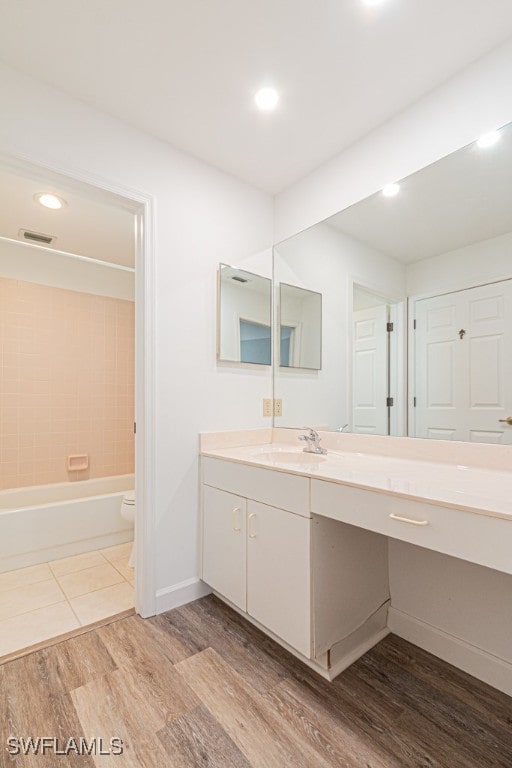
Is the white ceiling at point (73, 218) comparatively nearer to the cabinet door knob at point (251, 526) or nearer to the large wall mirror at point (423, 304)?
the large wall mirror at point (423, 304)

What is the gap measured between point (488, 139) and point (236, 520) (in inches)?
75.9

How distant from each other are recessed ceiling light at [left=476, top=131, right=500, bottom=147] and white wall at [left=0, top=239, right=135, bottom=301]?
105 inches

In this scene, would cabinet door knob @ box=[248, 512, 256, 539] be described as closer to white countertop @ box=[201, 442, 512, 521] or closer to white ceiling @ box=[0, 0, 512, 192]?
white countertop @ box=[201, 442, 512, 521]

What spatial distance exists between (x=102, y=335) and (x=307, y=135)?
240cm

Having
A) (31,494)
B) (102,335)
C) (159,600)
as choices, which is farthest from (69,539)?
(102,335)

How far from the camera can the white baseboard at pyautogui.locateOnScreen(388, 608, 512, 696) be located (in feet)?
4.31

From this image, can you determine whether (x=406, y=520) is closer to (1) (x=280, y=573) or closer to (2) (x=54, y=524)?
(1) (x=280, y=573)

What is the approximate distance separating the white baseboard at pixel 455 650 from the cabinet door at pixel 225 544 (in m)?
0.72

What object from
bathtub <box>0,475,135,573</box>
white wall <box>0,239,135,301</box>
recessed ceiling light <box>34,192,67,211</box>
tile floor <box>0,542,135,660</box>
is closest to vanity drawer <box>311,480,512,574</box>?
tile floor <box>0,542,135,660</box>

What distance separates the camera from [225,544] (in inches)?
68.8

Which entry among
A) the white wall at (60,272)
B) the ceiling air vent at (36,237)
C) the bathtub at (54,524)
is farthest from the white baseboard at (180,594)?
the ceiling air vent at (36,237)

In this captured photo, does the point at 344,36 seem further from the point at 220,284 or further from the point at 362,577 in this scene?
the point at 362,577

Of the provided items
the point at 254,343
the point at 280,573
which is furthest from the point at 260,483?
the point at 254,343

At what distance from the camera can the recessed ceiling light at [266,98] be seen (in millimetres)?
1591
